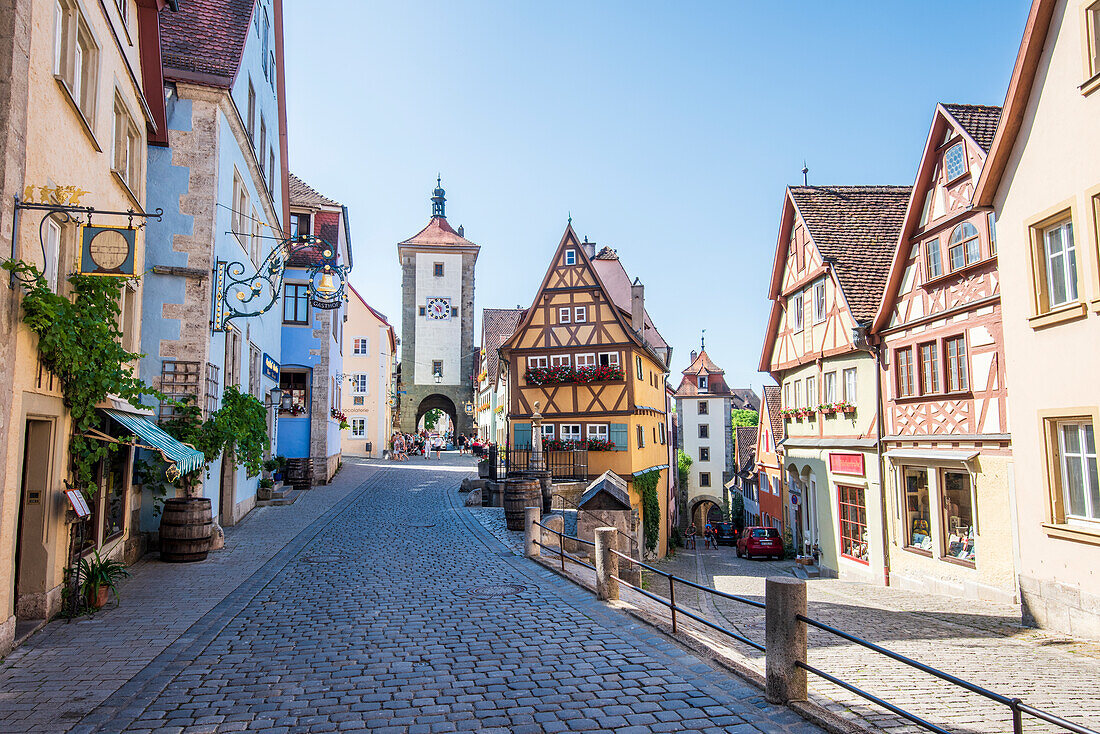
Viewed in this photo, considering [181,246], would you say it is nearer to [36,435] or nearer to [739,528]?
[36,435]

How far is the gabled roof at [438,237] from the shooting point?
57.3 metres

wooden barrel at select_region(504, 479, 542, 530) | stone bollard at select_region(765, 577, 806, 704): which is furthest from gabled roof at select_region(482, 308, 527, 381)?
stone bollard at select_region(765, 577, 806, 704)

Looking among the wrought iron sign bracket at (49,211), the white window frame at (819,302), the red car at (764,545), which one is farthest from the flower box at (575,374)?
the wrought iron sign bracket at (49,211)

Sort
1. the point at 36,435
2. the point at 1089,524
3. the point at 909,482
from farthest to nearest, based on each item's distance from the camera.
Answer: the point at 909,482 < the point at 1089,524 < the point at 36,435

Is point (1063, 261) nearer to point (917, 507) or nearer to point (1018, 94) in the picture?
point (1018, 94)

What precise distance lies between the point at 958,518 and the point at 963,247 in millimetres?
5455

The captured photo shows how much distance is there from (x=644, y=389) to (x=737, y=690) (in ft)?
76.8

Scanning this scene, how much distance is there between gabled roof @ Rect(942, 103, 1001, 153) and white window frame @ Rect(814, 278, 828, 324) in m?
5.91

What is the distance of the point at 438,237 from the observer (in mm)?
58656

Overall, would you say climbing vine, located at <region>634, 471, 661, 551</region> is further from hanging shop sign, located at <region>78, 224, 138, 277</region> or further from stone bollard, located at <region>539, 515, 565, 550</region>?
hanging shop sign, located at <region>78, 224, 138, 277</region>

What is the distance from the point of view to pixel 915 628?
11664mm

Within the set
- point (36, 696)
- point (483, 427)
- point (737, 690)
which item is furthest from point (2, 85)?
point (483, 427)

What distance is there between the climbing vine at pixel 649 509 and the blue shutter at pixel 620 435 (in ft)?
4.00

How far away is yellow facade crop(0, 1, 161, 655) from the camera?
667 centimetres
